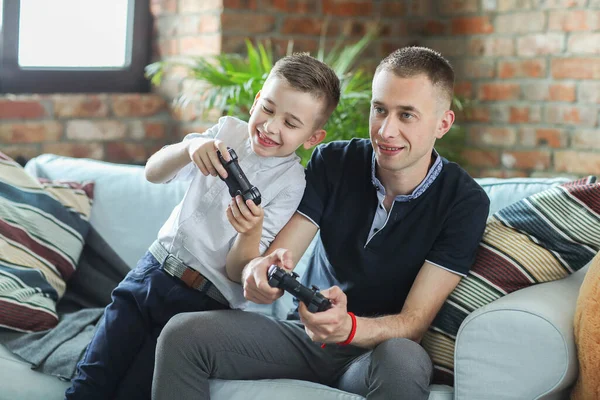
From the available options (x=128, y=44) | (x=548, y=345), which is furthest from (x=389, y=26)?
(x=548, y=345)

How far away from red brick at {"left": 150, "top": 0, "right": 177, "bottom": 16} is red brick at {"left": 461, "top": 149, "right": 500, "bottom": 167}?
1.33 metres

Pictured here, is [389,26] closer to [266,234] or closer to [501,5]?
[501,5]

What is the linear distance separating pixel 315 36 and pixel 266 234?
5.24 ft

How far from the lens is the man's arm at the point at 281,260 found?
162 centimetres

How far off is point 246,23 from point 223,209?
143 centimetres

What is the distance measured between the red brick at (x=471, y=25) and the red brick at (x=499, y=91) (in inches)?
8.7

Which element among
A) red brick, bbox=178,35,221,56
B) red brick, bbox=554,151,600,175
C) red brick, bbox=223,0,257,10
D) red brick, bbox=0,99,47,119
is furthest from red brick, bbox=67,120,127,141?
red brick, bbox=554,151,600,175

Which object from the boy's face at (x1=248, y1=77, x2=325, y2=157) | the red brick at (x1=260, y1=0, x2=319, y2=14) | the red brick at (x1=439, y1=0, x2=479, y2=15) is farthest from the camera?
the red brick at (x1=439, y1=0, x2=479, y2=15)

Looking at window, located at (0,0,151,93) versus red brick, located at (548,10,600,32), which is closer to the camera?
red brick, located at (548,10,600,32)

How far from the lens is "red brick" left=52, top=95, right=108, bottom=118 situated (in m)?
3.04

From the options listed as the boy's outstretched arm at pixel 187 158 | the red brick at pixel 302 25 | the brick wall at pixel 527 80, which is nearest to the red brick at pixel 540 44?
the brick wall at pixel 527 80

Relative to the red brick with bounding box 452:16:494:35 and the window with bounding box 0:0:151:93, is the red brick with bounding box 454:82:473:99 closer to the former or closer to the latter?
the red brick with bounding box 452:16:494:35

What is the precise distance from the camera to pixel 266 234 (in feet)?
5.92

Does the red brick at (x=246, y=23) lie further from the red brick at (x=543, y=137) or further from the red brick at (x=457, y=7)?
the red brick at (x=543, y=137)
